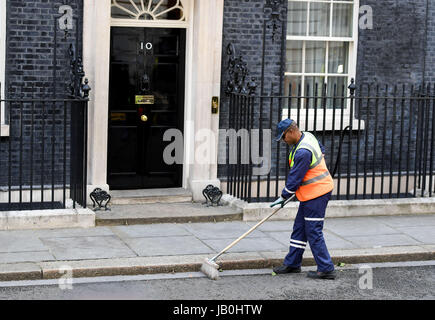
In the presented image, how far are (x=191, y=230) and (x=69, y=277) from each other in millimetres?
2290

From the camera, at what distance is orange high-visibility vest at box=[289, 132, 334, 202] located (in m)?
8.59

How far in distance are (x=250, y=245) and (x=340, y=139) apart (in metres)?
2.24

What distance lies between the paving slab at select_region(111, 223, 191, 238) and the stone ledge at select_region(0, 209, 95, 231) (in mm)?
365

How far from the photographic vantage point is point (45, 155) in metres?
11.2

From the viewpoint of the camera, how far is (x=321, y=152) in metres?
8.77

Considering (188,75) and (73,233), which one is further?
(188,75)

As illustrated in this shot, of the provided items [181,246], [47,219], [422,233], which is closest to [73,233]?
[47,219]

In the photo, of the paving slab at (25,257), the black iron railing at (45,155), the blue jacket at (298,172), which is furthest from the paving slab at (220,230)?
the paving slab at (25,257)

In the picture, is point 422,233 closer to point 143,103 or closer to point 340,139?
point 340,139

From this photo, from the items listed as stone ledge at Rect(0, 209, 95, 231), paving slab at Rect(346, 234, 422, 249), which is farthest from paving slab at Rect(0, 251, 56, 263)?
paving slab at Rect(346, 234, 422, 249)

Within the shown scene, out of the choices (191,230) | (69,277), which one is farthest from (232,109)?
(69,277)

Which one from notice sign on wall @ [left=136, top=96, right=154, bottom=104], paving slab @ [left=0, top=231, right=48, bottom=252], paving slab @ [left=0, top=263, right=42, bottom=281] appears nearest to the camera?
paving slab @ [left=0, top=263, right=42, bottom=281]

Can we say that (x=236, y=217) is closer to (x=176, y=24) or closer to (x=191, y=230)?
(x=191, y=230)

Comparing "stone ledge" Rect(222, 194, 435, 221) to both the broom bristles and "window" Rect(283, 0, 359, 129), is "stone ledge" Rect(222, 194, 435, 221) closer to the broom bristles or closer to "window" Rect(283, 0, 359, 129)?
"window" Rect(283, 0, 359, 129)
